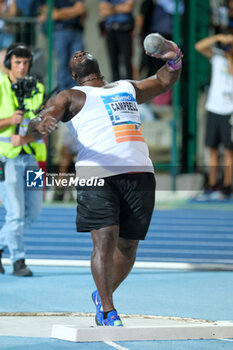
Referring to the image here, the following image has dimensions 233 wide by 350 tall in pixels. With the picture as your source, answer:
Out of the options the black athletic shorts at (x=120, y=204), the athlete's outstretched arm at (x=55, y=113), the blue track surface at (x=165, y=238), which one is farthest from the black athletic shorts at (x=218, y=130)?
the athlete's outstretched arm at (x=55, y=113)

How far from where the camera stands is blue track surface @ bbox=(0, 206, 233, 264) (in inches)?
452

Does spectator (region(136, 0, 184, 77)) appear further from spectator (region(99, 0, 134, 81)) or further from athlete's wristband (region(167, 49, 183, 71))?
athlete's wristband (region(167, 49, 183, 71))

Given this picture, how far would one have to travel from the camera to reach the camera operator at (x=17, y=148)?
370 inches

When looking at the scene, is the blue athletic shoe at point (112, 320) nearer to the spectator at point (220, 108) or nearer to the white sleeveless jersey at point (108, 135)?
the white sleeveless jersey at point (108, 135)

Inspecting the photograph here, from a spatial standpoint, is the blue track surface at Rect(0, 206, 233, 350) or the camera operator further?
the camera operator

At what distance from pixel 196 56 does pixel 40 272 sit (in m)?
8.66

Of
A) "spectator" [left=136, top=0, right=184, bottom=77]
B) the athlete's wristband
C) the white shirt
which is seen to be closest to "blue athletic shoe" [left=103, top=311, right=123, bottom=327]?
the athlete's wristband

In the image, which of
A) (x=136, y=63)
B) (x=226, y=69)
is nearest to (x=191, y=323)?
(x=226, y=69)

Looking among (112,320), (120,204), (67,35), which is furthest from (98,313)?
(67,35)

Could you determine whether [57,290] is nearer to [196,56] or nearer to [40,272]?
[40,272]

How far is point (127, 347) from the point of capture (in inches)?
237

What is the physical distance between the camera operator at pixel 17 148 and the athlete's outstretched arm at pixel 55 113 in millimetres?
2667

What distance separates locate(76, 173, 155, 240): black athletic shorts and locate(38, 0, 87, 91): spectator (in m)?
10.0

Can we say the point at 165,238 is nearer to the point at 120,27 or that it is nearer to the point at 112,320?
the point at 120,27
